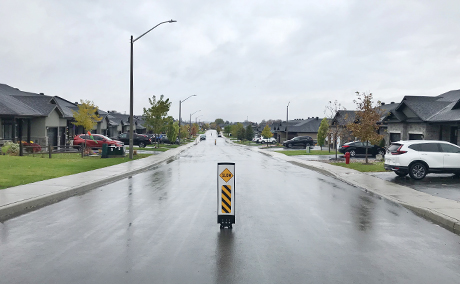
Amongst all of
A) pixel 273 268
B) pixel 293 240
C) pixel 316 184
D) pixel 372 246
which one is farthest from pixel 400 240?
pixel 316 184

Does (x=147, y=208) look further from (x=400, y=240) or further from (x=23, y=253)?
(x=400, y=240)

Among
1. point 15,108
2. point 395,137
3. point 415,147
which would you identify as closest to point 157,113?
point 15,108

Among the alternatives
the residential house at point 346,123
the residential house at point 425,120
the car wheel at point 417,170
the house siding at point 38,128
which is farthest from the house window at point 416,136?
the house siding at point 38,128

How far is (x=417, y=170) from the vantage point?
53.8ft

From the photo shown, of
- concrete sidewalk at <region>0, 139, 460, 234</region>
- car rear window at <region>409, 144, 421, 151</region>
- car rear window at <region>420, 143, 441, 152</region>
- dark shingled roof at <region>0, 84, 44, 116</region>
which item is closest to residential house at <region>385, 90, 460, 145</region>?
→ car rear window at <region>420, 143, 441, 152</region>

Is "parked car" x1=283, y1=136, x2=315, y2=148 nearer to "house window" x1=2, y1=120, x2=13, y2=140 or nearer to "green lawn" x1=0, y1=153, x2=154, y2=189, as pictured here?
"house window" x1=2, y1=120, x2=13, y2=140

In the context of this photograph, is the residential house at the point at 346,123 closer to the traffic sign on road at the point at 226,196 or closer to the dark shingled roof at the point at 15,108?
the traffic sign on road at the point at 226,196

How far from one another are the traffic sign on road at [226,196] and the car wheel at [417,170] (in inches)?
449

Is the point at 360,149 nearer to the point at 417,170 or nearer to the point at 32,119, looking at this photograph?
the point at 417,170

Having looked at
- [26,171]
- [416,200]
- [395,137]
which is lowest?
[416,200]

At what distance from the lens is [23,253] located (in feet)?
20.5

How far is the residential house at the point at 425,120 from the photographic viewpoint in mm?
26987

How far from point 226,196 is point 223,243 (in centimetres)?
128

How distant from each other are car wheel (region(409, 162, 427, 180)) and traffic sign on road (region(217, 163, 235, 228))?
11397mm
